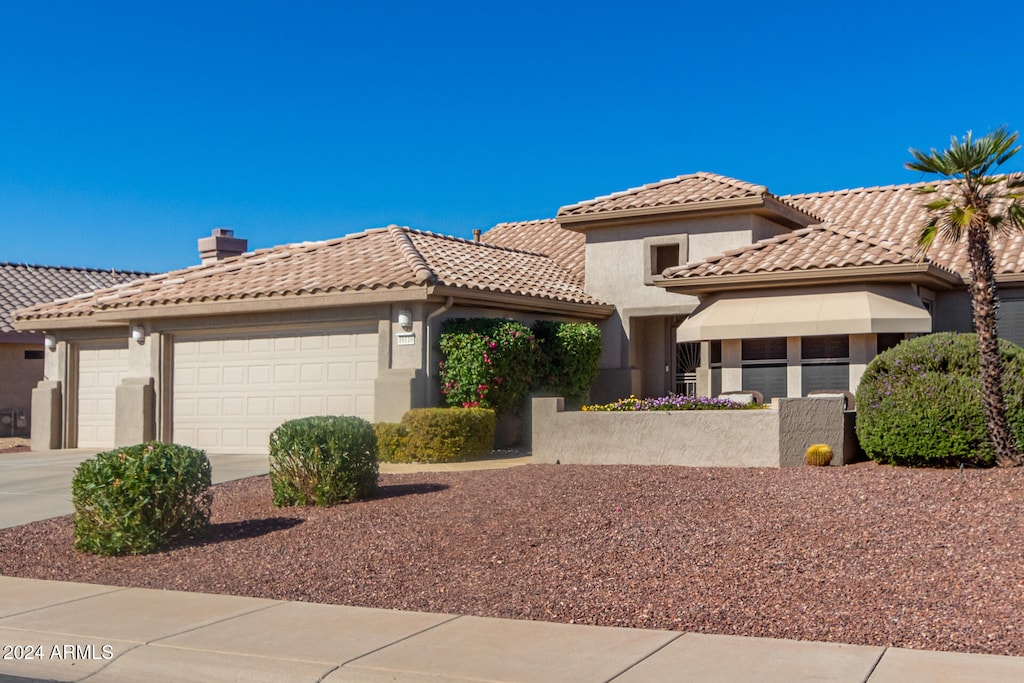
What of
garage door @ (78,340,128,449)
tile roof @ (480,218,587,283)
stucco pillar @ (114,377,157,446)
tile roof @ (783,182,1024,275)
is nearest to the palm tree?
tile roof @ (783,182,1024,275)

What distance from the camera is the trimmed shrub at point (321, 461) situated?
41.7ft

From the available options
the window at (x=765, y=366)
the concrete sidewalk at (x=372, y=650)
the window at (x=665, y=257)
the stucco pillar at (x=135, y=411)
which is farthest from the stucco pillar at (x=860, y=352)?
the stucco pillar at (x=135, y=411)

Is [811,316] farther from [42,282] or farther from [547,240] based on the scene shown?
[42,282]

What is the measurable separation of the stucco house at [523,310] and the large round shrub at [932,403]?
16.1 ft

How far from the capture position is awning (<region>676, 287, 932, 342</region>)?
1841cm

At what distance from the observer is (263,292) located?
20.5m

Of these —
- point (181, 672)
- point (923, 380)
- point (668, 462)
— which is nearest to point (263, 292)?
point (668, 462)

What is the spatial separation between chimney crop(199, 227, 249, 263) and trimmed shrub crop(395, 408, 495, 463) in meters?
11.7

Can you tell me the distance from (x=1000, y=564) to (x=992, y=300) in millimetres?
5169

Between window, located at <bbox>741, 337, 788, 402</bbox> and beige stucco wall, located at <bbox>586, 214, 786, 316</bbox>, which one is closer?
window, located at <bbox>741, 337, 788, 402</bbox>

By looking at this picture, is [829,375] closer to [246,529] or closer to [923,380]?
[923,380]

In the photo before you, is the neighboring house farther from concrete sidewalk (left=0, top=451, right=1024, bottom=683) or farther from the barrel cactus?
the barrel cactus

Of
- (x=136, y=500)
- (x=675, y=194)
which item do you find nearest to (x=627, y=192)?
(x=675, y=194)

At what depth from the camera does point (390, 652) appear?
7.50 metres
